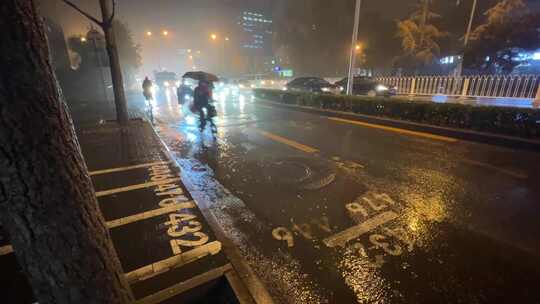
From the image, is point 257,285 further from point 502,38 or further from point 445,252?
point 502,38

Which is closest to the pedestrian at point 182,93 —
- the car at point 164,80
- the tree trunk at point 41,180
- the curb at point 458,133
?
the curb at point 458,133

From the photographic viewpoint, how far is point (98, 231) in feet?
5.22

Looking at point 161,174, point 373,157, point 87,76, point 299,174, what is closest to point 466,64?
point 373,157

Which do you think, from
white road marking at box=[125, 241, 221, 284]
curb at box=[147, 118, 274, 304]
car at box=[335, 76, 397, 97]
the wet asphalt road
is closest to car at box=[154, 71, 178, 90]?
car at box=[335, 76, 397, 97]

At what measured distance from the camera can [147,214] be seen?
385 cm

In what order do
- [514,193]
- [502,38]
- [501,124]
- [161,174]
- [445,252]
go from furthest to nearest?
[502,38], [501,124], [161,174], [514,193], [445,252]

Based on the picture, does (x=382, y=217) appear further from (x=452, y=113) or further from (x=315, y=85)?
(x=315, y=85)

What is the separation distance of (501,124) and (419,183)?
457 cm

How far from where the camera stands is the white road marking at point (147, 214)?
3600 millimetres

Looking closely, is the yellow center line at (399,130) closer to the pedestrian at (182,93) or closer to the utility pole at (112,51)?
the utility pole at (112,51)

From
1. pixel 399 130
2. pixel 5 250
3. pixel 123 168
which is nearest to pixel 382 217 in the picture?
pixel 5 250

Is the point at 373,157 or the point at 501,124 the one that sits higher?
the point at 501,124

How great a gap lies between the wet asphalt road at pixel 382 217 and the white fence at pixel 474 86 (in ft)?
46.6

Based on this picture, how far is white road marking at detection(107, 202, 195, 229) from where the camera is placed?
11.8 feet
